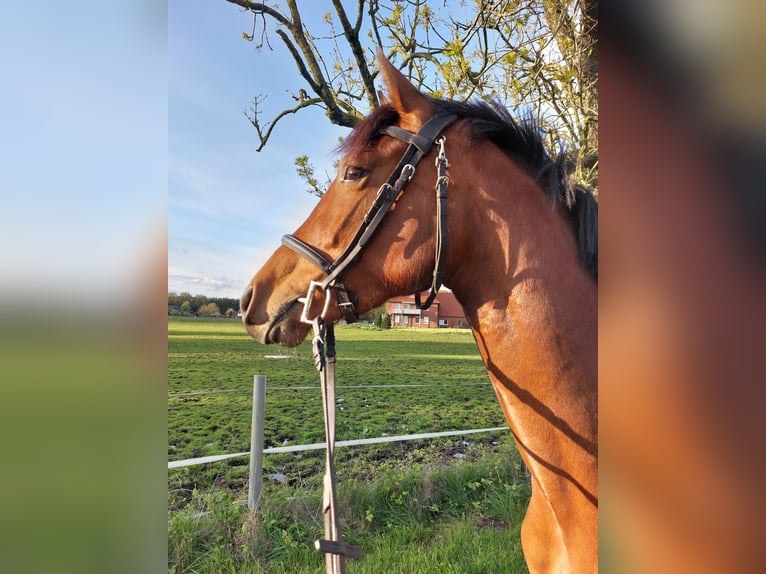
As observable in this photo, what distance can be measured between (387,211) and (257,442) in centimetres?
312

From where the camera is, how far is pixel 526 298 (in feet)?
4.48

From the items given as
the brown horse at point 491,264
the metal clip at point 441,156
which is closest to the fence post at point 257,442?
the brown horse at point 491,264

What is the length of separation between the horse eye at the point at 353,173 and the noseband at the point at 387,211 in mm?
114

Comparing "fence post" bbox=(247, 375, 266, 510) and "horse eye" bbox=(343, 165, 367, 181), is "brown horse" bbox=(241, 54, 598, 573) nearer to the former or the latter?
"horse eye" bbox=(343, 165, 367, 181)

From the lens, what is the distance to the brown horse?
4.37 feet

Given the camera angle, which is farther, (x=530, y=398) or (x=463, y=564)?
(x=463, y=564)

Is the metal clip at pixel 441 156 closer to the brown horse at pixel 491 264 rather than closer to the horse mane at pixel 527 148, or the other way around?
the brown horse at pixel 491 264

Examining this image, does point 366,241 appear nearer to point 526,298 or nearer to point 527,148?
point 526,298

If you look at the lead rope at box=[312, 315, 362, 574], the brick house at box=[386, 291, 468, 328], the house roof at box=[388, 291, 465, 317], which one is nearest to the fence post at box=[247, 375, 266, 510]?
the brick house at box=[386, 291, 468, 328]

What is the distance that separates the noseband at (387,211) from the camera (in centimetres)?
147
